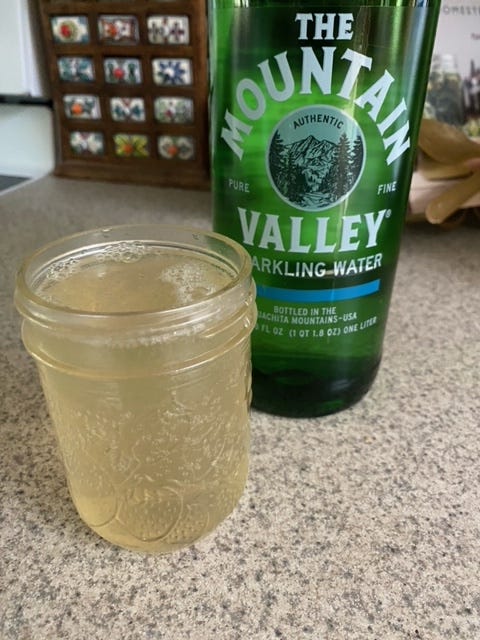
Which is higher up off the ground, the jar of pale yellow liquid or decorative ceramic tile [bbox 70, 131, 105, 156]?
the jar of pale yellow liquid

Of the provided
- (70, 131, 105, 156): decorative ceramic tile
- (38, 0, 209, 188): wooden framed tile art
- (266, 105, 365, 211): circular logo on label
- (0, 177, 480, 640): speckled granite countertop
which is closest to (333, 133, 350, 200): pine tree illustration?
(266, 105, 365, 211): circular logo on label

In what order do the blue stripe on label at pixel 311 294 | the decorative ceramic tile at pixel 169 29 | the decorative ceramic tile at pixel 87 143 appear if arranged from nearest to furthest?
1. the blue stripe on label at pixel 311 294
2. the decorative ceramic tile at pixel 169 29
3. the decorative ceramic tile at pixel 87 143

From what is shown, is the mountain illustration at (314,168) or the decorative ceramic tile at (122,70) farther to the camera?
the decorative ceramic tile at (122,70)

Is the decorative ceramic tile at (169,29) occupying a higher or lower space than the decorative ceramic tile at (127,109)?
higher

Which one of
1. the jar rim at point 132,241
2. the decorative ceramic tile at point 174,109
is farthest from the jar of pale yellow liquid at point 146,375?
the decorative ceramic tile at point 174,109

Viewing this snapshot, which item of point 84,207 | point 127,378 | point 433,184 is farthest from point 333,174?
point 84,207

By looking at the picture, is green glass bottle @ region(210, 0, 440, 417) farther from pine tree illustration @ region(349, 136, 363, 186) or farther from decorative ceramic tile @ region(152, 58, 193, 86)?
decorative ceramic tile @ region(152, 58, 193, 86)

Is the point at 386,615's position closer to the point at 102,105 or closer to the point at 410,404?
the point at 410,404

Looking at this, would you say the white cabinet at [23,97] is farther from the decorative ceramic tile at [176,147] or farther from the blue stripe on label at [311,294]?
the blue stripe on label at [311,294]

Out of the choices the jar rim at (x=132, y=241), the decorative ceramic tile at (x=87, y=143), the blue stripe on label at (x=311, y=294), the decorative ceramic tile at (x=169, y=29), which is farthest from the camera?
the decorative ceramic tile at (x=87, y=143)
